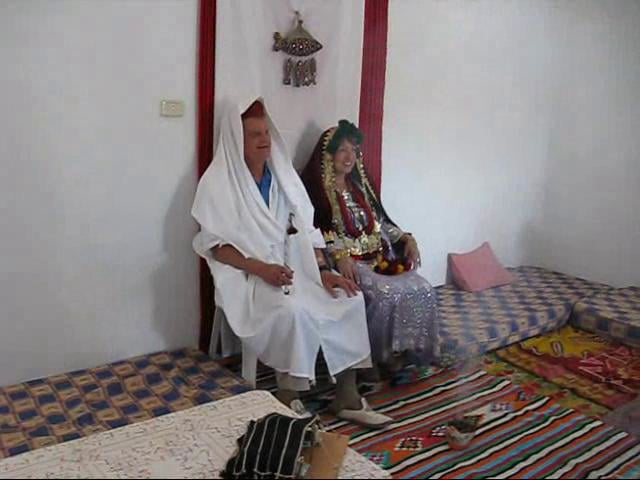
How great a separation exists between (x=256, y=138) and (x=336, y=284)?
28.8 inches

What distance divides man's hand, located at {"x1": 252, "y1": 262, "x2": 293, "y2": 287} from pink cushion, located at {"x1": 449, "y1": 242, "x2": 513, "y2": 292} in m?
1.74

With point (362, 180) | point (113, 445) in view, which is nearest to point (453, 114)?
point (362, 180)

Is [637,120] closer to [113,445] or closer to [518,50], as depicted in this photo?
[518,50]

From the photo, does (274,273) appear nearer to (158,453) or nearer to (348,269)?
(348,269)

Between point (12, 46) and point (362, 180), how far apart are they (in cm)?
165

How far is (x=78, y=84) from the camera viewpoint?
2.45m

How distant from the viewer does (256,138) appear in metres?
2.75

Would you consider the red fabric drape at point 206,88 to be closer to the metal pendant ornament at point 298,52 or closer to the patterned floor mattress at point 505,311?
the metal pendant ornament at point 298,52

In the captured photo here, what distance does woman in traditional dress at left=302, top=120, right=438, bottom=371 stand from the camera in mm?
2848

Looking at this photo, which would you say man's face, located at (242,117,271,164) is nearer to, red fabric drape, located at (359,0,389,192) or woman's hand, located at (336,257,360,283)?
woman's hand, located at (336,257,360,283)

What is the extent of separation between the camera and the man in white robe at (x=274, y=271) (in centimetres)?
254

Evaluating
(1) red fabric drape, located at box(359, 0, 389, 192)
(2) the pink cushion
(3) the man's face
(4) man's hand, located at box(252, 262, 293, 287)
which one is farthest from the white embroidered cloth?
(2) the pink cushion

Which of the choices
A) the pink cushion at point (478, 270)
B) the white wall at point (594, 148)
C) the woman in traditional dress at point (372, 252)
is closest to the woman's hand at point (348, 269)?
the woman in traditional dress at point (372, 252)

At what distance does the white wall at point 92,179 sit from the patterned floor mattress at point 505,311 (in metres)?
1.46
